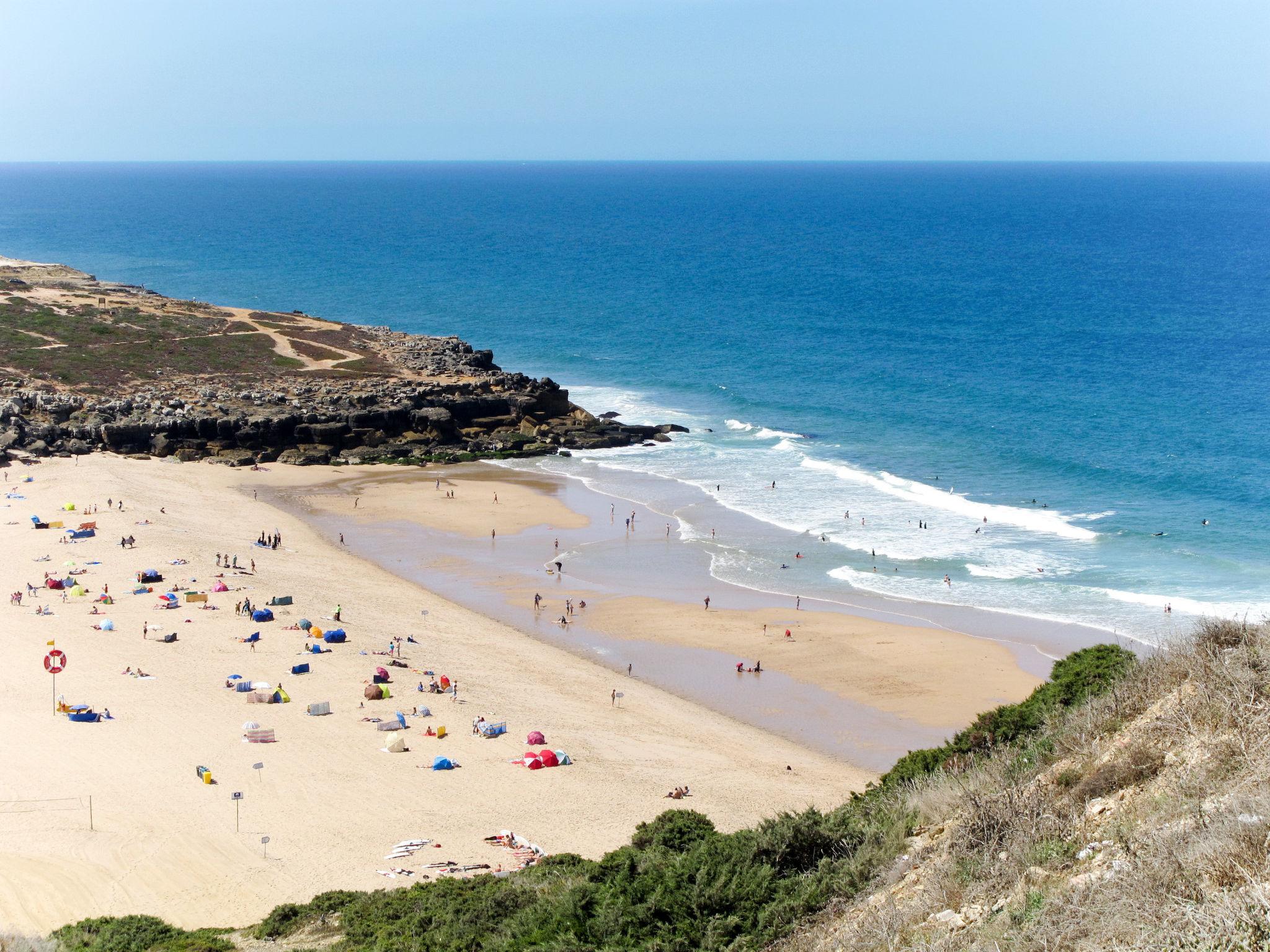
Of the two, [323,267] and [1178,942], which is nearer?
[1178,942]

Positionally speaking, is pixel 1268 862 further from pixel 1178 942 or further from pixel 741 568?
pixel 741 568

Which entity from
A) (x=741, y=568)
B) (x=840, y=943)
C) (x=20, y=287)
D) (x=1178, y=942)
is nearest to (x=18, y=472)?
(x=741, y=568)

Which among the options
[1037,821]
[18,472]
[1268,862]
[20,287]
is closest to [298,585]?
[18,472]

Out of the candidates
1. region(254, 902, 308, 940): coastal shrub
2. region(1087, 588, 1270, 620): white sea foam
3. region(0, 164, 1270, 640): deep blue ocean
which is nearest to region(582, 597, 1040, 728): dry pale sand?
region(0, 164, 1270, 640): deep blue ocean

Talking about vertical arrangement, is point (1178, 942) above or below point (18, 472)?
above

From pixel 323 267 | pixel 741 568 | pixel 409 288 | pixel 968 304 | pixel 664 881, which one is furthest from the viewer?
pixel 323 267

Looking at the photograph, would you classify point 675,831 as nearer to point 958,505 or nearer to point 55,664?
point 55,664

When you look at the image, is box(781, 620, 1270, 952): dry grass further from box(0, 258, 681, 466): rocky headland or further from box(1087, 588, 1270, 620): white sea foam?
box(0, 258, 681, 466): rocky headland

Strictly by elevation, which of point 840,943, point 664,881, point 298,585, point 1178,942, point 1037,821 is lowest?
point 298,585

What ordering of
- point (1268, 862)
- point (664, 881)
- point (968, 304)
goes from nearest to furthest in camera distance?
point (1268, 862)
point (664, 881)
point (968, 304)
